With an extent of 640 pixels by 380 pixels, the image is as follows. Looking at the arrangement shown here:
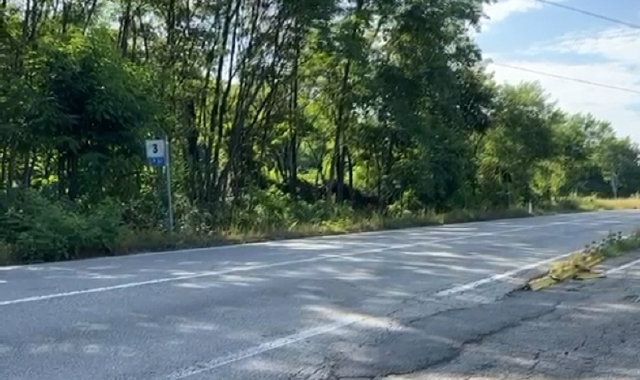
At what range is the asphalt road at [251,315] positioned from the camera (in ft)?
21.2

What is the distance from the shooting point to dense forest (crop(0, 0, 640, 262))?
19.7m

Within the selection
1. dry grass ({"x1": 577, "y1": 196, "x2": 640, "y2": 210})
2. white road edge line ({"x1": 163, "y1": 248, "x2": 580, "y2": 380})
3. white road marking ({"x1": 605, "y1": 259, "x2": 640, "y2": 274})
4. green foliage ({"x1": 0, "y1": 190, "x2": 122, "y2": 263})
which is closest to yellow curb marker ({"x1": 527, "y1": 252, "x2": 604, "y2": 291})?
white road marking ({"x1": 605, "y1": 259, "x2": 640, "y2": 274})

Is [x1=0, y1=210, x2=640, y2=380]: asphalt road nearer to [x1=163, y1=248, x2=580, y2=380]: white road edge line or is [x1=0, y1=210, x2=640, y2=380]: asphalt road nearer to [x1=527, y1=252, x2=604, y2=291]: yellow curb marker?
[x1=163, y1=248, x2=580, y2=380]: white road edge line

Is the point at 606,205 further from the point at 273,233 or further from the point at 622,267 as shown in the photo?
the point at 622,267

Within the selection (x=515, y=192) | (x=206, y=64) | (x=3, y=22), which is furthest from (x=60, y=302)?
(x=515, y=192)

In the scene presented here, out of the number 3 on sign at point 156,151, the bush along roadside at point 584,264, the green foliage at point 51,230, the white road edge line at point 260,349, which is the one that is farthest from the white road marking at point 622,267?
the number 3 on sign at point 156,151

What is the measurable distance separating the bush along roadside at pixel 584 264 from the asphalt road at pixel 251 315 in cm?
48

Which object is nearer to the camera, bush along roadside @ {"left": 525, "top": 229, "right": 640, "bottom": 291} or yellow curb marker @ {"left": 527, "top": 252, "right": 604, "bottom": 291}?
yellow curb marker @ {"left": 527, "top": 252, "right": 604, "bottom": 291}

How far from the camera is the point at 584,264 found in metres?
13.4

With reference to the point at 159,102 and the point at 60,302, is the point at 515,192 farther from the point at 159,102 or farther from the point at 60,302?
the point at 60,302

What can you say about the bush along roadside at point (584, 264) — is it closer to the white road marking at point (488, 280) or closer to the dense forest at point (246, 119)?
the white road marking at point (488, 280)

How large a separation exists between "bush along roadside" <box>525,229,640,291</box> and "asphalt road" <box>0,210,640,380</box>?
0.48 m

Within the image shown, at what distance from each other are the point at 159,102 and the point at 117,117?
1.86 metres

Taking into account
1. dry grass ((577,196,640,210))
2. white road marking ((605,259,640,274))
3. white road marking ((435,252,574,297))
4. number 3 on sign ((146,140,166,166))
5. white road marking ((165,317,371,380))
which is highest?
number 3 on sign ((146,140,166,166))
